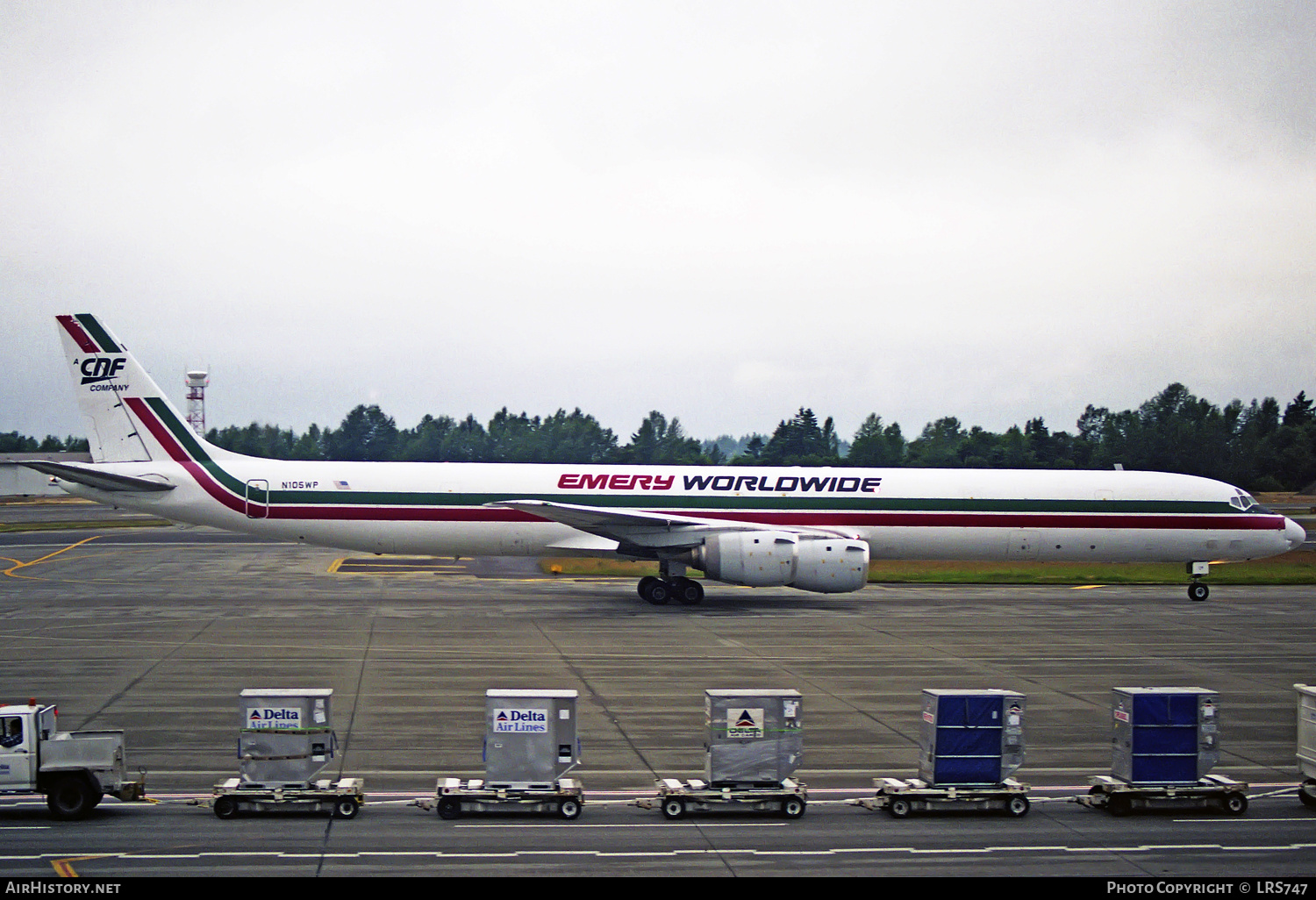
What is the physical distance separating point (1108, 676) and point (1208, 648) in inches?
226

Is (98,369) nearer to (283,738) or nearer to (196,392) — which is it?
(283,738)

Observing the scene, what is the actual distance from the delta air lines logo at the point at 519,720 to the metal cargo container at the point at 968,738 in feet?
16.7

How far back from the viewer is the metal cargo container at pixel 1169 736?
46.0ft

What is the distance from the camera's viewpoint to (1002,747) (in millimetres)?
13961

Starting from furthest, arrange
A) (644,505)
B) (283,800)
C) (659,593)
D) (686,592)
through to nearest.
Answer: (644,505), (686,592), (659,593), (283,800)

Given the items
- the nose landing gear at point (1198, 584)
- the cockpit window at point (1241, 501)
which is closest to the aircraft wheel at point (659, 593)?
the nose landing gear at point (1198, 584)

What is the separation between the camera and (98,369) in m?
36.0

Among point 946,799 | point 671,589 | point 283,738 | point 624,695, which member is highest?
point 283,738

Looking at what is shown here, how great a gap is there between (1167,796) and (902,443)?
97310mm

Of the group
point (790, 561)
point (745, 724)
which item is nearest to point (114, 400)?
point (790, 561)

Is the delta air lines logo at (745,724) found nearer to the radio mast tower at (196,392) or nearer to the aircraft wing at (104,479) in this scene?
the aircraft wing at (104,479)
